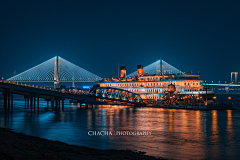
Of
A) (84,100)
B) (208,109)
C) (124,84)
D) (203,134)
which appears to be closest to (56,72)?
(124,84)

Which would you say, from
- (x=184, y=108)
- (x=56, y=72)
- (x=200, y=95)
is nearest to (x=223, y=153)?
(x=184, y=108)

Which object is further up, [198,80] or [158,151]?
[198,80]

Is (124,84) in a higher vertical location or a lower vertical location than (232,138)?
higher

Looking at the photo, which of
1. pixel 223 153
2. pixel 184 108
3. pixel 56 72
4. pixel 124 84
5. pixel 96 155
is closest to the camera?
pixel 96 155

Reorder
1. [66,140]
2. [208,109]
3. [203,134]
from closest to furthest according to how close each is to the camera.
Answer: [66,140] < [203,134] < [208,109]

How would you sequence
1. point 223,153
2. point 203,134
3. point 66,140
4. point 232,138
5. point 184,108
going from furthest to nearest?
point 184,108 → point 203,134 → point 232,138 → point 66,140 → point 223,153

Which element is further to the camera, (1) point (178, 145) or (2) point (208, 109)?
(2) point (208, 109)

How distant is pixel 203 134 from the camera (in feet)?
107

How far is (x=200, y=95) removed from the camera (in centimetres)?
8394

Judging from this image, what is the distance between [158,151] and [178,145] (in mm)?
3152

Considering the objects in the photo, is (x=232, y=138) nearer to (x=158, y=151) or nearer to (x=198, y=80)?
(x=158, y=151)

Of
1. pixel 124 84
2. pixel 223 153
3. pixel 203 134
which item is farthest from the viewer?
pixel 124 84

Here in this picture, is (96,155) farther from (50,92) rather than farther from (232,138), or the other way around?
(50,92)

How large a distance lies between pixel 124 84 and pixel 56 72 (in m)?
30.3
